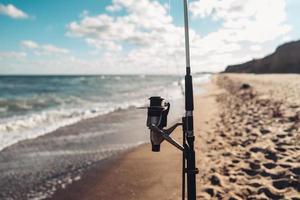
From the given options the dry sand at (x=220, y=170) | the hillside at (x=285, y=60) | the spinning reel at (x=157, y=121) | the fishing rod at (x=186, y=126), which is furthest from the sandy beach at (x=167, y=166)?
the hillside at (x=285, y=60)

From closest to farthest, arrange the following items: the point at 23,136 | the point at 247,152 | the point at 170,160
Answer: the point at 247,152 → the point at 170,160 → the point at 23,136

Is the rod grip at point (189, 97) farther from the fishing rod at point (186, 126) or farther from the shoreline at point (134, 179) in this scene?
the shoreline at point (134, 179)

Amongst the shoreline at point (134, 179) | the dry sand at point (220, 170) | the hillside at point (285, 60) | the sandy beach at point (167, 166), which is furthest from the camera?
the hillside at point (285, 60)

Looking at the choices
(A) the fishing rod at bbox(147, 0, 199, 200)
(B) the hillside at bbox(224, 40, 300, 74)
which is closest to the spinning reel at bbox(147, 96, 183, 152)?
(A) the fishing rod at bbox(147, 0, 199, 200)

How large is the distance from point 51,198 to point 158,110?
11.2 feet

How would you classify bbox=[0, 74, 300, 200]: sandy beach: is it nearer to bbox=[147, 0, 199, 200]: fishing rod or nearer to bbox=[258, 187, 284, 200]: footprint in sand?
bbox=[258, 187, 284, 200]: footprint in sand

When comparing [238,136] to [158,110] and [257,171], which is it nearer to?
[257,171]

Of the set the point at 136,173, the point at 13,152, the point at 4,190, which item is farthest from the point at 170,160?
the point at 13,152

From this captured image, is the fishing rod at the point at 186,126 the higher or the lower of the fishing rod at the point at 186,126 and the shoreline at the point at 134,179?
the higher

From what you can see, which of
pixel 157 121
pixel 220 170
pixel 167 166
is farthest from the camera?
pixel 167 166

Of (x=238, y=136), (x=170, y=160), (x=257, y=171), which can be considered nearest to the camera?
(x=257, y=171)

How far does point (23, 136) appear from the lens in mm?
11211

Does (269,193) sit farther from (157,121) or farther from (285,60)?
(285,60)

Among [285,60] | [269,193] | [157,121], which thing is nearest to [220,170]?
[269,193]
